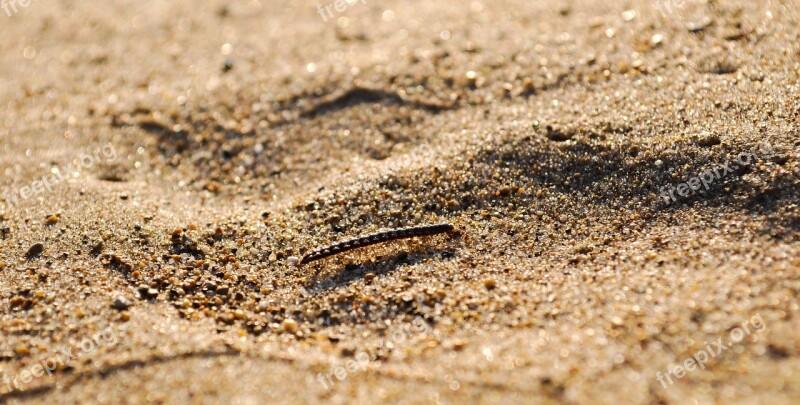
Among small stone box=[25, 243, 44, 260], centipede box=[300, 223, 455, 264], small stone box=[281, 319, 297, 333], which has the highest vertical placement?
centipede box=[300, 223, 455, 264]

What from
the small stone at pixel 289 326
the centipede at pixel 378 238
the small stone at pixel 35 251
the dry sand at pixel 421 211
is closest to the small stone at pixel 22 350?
the dry sand at pixel 421 211

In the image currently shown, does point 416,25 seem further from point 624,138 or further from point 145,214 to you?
point 145,214

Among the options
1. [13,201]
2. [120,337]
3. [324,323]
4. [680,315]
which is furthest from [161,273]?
[680,315]

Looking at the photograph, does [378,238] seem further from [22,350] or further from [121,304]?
[22,350]

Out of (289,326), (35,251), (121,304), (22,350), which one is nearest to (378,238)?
(289,326)

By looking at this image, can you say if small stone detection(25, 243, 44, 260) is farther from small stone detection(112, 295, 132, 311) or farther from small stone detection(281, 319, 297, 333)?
small stone detection(281, 319, 297, 333)

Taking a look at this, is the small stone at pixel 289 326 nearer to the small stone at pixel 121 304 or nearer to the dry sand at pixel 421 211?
the dry sand at pixel 421 211

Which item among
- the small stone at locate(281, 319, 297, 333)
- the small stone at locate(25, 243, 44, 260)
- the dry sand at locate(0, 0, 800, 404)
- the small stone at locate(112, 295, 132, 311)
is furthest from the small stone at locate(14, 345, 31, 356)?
the small stone at locate(281, 319, 297, 333)

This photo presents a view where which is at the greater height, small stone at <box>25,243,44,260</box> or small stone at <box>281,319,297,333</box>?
small stone at <box>281,319,297,333</box>
